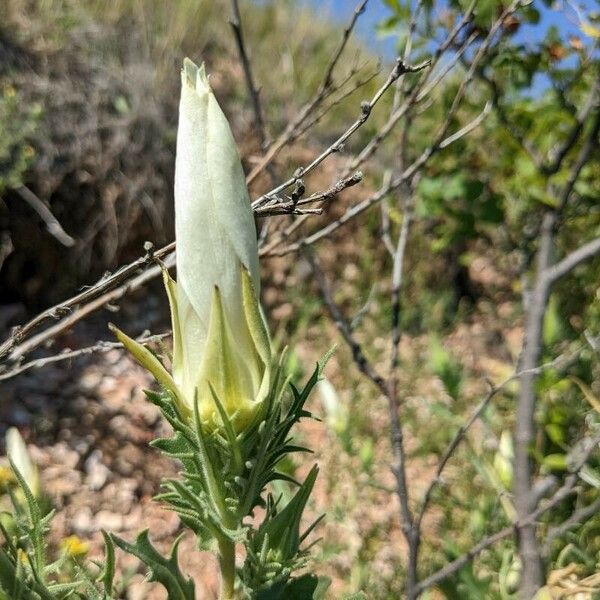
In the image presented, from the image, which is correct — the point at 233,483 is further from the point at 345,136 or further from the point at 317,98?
the point at 317,98

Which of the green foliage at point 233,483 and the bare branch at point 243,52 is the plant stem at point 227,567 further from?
the bare branch at point 243,52

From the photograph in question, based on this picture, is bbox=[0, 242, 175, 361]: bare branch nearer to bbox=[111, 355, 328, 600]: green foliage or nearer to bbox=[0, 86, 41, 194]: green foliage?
bbox=[111, 355, 328, 600]: green foliage

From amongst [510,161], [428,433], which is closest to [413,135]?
[510,161]

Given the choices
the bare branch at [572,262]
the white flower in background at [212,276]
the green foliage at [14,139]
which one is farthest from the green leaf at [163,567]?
the green foliage at [14,139]

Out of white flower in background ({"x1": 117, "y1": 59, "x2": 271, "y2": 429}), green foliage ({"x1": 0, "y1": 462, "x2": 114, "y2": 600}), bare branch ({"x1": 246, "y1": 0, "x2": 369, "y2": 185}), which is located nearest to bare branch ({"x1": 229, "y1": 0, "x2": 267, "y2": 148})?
bare branch ({"x1": 246, "y1": 0, "x2": 369, "y2": 185})

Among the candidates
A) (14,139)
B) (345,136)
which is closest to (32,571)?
(345,136)

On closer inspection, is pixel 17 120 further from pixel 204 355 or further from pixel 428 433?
pixel 204 355

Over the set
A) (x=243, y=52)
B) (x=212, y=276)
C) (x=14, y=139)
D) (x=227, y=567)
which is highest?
(x=14, y=139)
